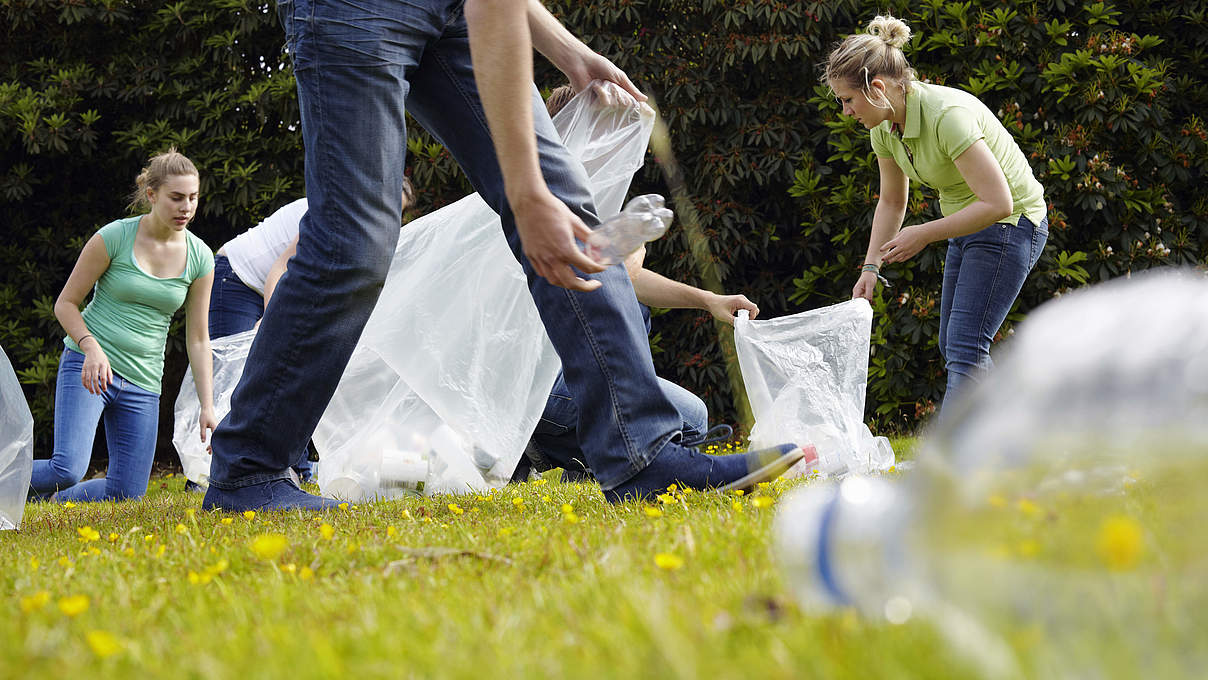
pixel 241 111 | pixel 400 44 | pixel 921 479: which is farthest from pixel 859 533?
pixel 241 111

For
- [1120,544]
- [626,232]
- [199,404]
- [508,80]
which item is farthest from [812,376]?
[1120,544]

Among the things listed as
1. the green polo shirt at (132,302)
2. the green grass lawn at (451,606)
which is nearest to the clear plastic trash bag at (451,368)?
the green grass lawn at (451,606)

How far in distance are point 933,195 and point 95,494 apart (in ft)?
16.3

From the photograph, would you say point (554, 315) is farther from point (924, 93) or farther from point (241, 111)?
point (241, 111)

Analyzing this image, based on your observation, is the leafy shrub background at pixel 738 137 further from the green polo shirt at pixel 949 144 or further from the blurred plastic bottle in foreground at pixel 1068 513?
the blurred plastic bottle in foreground at pixel 1068 513

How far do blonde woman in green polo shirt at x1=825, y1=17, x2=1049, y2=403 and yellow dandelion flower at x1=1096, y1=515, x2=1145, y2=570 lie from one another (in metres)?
3.10

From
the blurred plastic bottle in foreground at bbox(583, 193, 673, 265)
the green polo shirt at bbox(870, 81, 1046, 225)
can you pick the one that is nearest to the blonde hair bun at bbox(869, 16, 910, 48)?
the green polo shirt at bbox(870, 81, 1046, 225)

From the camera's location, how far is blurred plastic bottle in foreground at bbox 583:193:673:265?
2193 millimetres

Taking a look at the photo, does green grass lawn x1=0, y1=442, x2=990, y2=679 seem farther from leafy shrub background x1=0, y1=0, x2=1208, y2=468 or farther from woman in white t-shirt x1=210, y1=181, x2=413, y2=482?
leafy shrub background x1=0, y1=0, x2=1208, y2=468

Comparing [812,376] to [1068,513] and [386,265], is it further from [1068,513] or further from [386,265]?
[1068,513]

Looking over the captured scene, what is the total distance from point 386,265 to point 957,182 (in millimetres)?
2437

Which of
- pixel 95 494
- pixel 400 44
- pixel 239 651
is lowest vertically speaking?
pixel 95 494

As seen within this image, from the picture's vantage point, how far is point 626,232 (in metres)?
2.24

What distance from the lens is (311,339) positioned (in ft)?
8.57
